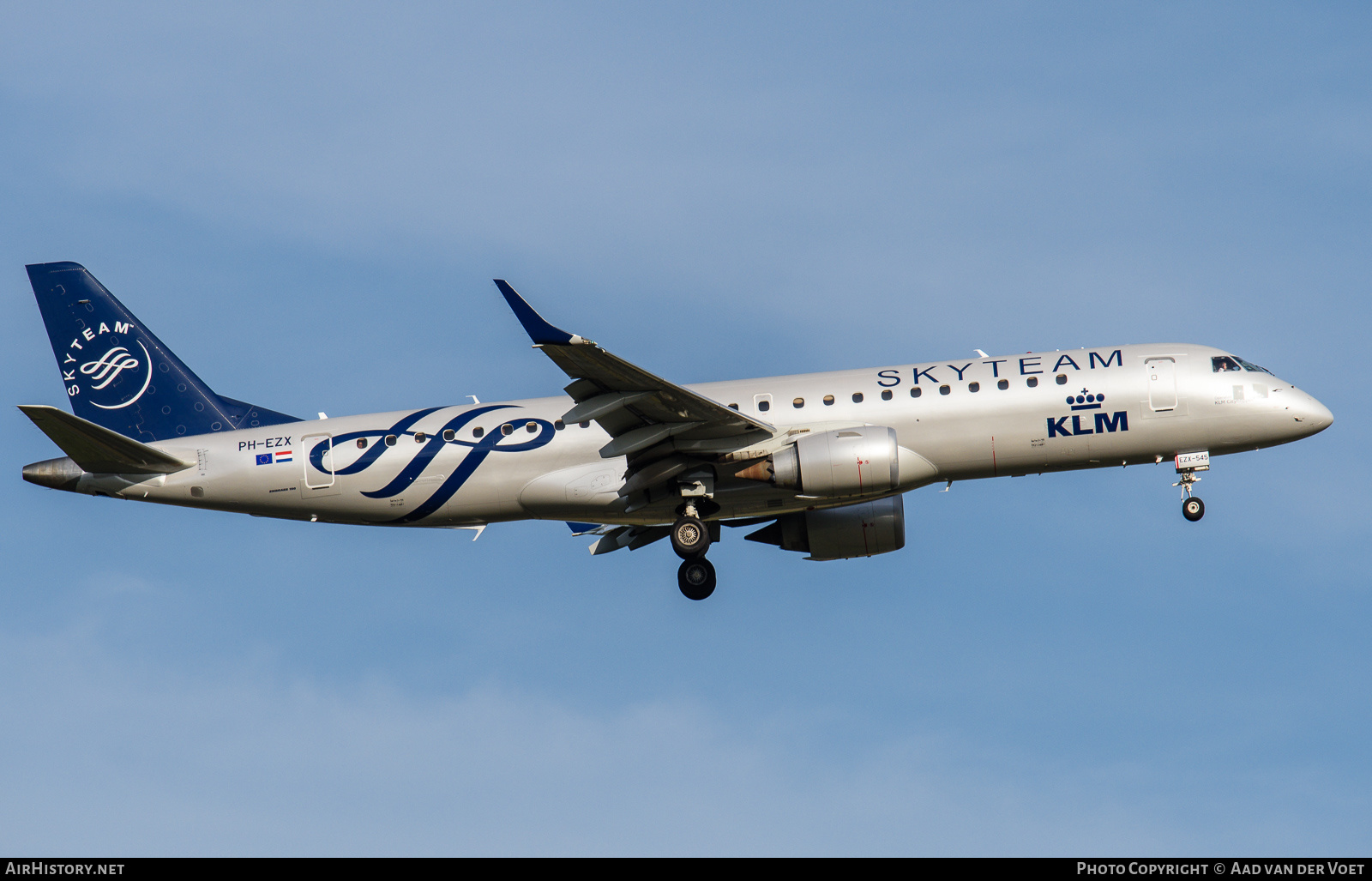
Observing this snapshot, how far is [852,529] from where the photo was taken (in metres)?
35.8

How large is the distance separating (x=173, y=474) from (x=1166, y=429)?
81.2ft

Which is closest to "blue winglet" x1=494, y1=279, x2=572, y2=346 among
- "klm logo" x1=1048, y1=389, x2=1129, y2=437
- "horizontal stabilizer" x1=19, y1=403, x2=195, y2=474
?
"horizontal stabilizer" x1=19, y1=403, x2=195, y2=474

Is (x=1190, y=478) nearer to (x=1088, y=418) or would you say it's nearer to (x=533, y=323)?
(x=1088, y=418)

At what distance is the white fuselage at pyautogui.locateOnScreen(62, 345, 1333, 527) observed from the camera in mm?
32719

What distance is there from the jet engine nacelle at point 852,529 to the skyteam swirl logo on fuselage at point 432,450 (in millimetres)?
7509

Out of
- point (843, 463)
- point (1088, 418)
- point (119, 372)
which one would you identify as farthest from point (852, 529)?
point (119, 372)

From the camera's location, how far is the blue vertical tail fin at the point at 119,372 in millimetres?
35594

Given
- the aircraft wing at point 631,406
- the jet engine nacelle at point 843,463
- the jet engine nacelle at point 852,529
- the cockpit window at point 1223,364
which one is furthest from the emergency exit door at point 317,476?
the cockpit window at point 1223,364

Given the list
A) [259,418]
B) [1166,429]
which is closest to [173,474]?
[259,418]

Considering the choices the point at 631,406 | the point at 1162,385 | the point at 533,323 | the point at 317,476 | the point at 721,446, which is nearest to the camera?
the point at 533,323

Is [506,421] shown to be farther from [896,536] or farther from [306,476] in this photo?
[896,536]

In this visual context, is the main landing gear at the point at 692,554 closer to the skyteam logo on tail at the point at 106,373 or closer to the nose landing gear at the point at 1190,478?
the nose landing gear at the point at 1190,478

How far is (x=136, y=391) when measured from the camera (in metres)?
35.8

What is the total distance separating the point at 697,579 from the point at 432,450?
7385 mm
